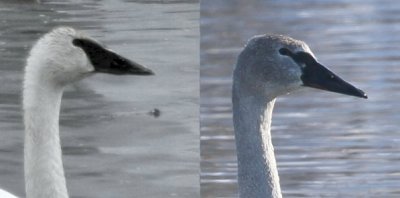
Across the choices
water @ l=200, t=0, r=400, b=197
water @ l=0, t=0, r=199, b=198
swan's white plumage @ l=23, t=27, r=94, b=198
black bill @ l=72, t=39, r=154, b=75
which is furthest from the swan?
water @ l=200, t=0, r=400, b=197

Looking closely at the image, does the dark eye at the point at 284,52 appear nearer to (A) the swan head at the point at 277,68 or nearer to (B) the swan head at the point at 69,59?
(A) the swan head at the point at 277,68

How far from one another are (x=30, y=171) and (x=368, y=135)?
4.36 meters

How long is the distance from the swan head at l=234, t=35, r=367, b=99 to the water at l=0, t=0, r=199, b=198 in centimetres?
216

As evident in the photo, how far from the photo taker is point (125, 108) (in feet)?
31.1

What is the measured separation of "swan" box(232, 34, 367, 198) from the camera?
5.43 m

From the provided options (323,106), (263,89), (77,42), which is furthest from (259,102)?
(323,106)

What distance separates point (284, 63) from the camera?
18.4ft

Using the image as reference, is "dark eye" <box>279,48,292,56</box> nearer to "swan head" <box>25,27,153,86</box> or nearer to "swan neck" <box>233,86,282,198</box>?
"swan neck" <box>233,86,282,198</box>

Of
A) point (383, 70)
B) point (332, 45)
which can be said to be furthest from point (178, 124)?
point (332, 45)

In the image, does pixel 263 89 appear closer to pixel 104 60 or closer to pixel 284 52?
pixel 284 52

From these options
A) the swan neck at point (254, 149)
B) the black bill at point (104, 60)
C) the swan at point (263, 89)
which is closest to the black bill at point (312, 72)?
the swan at point (263, 89)

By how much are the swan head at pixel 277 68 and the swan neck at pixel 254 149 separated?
60mm

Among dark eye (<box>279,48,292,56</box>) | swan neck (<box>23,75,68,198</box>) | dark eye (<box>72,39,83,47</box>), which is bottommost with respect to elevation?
swan neck (<box>23,75,68,198</box>)

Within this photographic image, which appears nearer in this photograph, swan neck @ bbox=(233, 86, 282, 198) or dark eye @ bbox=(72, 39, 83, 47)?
swan neck @ bbox=(233, 86, 282, 198)
